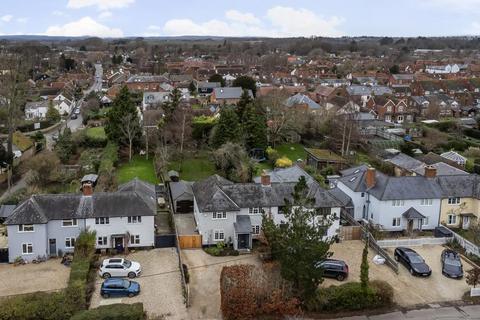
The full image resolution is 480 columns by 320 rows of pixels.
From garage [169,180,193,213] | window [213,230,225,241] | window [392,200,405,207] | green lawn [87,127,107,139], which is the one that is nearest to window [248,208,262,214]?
window [213,230,225,241]

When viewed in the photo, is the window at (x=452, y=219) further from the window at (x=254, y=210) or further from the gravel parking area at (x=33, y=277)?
the gravel parking area at (x=33, y=277)

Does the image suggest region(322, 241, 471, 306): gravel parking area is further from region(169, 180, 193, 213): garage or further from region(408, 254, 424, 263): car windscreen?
region(169, 180, 193, 213): garage

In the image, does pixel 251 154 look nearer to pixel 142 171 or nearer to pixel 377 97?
pixel 142 171

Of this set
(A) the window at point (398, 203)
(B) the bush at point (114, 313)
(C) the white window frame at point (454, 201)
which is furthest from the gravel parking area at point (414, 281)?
(B) the bush at point (114, 313)

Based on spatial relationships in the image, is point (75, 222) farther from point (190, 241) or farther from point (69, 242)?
point (190, 241)

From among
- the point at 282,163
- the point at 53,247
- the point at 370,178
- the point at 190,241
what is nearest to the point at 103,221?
the point at 53,247

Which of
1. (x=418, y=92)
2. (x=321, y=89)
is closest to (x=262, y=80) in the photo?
(x=321, y=89)

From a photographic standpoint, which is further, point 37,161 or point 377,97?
point 377,97
